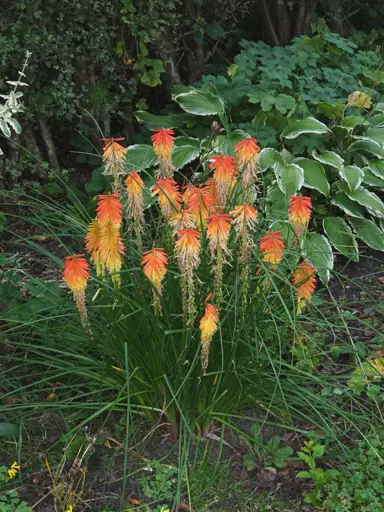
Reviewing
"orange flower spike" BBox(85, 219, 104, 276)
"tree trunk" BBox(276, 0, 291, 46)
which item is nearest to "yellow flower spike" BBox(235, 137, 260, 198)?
"orange flower spike" BBox(85, 219, 104, 276)

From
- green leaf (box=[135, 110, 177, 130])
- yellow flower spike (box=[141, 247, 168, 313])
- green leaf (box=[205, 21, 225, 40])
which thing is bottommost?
green leaf (box=[135, 110, 177, 130])

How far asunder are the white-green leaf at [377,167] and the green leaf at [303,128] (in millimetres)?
469

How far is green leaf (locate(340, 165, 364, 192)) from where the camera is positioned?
3982 millimetres

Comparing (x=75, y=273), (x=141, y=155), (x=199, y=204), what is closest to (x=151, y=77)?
(x=141, y=155)

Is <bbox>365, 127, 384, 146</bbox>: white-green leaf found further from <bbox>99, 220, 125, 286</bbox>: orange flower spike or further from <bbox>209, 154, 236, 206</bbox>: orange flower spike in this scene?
<bbox>99, 220, 125, 286</bbox>: orange flower spike

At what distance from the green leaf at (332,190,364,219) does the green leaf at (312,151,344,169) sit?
0.67 feet

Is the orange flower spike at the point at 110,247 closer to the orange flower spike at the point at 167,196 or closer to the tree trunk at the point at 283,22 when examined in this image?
the orange flower spike at the point at 167,196

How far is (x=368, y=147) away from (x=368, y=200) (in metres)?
0.44

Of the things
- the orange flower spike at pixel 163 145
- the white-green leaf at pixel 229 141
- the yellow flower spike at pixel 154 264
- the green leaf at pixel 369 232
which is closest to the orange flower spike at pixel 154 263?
the yellow flower spike at pixel 154 264

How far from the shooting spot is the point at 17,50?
3879 millimetres

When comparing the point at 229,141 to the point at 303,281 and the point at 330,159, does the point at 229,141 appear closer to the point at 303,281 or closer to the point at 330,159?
the point at 330,159

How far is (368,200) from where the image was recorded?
4082 mm

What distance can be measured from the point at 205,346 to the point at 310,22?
14.5ft

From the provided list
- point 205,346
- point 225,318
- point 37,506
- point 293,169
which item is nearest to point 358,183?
point 293,169
